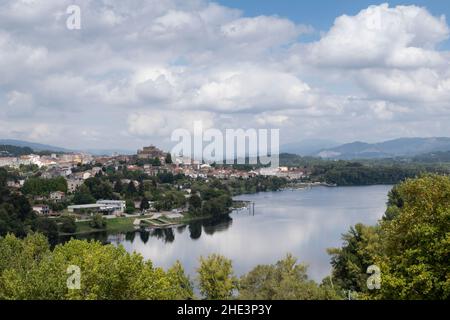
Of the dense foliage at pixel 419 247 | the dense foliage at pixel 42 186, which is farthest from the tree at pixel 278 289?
the dense foliage at pixel 42 186

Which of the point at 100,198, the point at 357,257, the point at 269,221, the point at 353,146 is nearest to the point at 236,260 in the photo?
the point at 357,257

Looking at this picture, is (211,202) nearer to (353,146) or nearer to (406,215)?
(406,215)

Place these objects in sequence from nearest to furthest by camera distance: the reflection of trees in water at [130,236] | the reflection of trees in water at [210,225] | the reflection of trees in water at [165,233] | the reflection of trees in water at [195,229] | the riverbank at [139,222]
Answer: the reflection of trees in water at [165,233], the reflection of trees in water at [130,236], the reflection of trees in water at [195,229], the reflection of trees in water at [210,225], the riverbank at [139,222]

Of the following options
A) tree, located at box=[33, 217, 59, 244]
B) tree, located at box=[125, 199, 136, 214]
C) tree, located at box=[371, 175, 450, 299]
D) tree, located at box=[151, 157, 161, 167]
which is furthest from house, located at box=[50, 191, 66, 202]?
tree, located at box=[371, 175, 450, 299]

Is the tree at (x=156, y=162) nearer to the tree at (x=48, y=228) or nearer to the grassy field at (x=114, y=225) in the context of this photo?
the grassy field at (x=114, y=225)

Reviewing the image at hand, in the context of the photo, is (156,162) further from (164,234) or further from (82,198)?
(164,234)

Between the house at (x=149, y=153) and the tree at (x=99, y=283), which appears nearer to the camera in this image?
the tree at (x=99, y=283)

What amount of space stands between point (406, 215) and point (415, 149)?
198 m

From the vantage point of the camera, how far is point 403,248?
20.3 feet

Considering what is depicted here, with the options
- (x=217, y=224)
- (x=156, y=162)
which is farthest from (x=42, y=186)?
(x=156, y=162)

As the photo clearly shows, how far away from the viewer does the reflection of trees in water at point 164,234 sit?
2483 cm

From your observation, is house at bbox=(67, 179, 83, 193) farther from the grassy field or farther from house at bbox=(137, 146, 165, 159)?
house at bbox=(137, 146, 165, 159)
